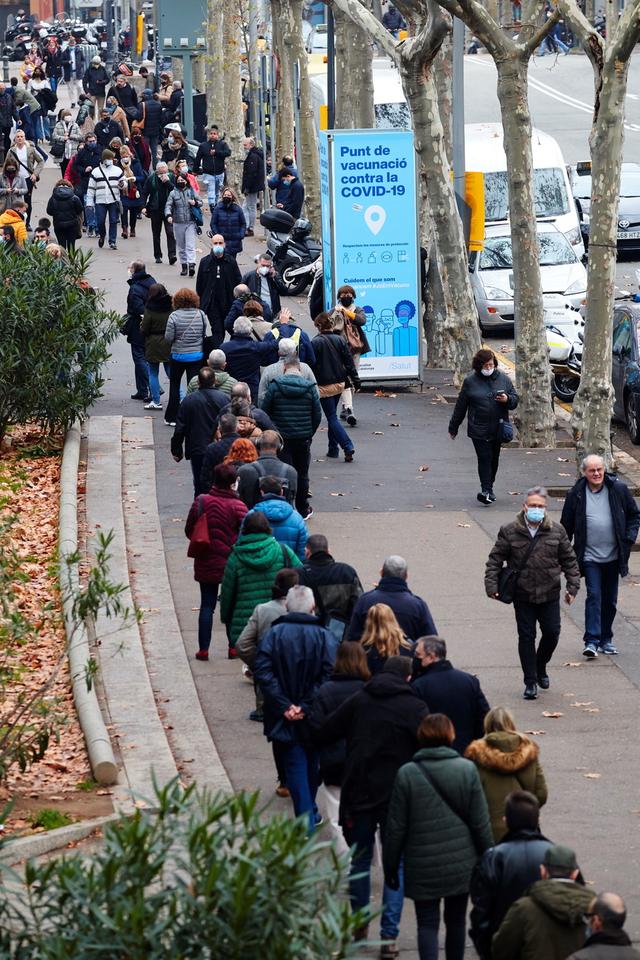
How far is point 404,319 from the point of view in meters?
23.7

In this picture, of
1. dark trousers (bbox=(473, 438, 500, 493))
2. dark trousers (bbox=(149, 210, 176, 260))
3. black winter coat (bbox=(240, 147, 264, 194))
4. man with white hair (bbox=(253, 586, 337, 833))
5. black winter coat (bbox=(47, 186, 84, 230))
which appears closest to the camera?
man with white hair (bbox=(253, 586, 337, 833))

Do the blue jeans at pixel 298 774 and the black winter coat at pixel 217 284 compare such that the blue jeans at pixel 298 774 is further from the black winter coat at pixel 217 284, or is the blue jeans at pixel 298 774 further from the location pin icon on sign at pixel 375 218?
the location pin icon on sign at pixel 375 218

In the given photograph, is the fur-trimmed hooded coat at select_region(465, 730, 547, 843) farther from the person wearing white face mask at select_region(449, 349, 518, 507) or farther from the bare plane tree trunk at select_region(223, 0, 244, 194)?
the bare plane tree trunk at select_region(223, 0, 244, 194)

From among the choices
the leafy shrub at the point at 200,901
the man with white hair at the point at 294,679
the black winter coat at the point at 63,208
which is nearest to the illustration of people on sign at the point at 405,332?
the black winter coat at the point at 63,208

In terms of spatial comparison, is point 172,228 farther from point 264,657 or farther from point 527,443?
point 264,657

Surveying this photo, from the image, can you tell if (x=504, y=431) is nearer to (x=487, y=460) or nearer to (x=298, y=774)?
(x=487, y=460)

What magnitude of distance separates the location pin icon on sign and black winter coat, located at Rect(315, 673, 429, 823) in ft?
50.8

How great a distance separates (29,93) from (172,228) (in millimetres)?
16856

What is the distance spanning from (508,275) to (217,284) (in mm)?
7814

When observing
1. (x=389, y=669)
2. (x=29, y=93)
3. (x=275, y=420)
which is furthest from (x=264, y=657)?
(x=29, y=93)

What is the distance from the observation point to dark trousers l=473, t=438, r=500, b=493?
17.6 meters

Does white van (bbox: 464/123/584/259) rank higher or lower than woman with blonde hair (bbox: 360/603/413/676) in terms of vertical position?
higher

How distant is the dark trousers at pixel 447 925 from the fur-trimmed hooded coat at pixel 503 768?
1.39 ft

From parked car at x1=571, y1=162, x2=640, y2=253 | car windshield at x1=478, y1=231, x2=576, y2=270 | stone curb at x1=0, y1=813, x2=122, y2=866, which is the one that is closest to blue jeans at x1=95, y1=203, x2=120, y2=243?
car windshield at x1=478, y1=231, x2=576, y2=270
